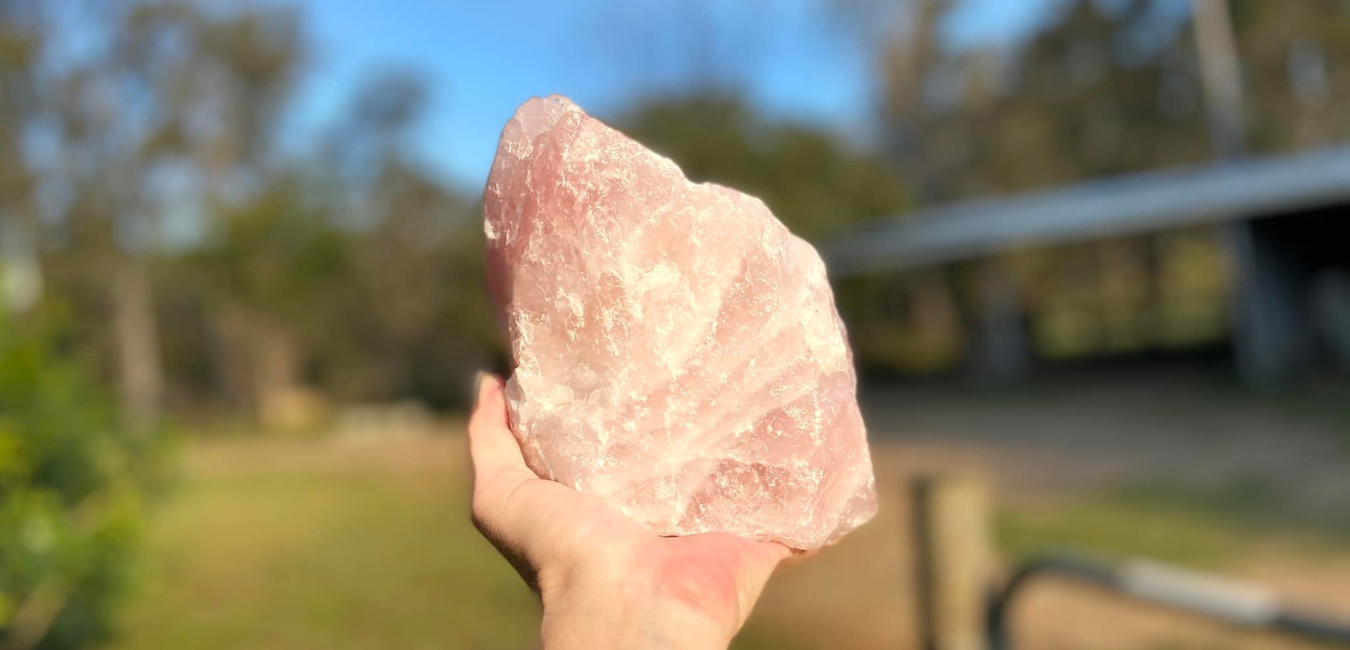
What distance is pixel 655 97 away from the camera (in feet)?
56.1

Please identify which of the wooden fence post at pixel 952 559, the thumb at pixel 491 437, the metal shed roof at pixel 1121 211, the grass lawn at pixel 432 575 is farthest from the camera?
the metal shed roof at pixel 1121 211

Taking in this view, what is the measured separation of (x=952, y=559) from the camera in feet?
12.9

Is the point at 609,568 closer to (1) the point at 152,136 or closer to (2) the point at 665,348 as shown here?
(2) the point at 665,348

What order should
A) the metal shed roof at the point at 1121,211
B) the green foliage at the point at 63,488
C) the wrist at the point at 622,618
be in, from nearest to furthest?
the wrist at the point at 622,618, the green foliage at the point at 63,488, the metal shed roof at the point at 1121,211

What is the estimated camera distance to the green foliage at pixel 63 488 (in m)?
3.15

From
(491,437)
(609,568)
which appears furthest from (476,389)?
(609,568)

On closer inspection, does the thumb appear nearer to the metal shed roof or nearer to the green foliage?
the green foliage

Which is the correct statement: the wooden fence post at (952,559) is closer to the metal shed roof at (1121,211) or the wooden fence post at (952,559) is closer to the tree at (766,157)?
the metal shed roof at (1121,211)

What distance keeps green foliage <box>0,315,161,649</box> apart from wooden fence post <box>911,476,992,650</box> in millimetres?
2823

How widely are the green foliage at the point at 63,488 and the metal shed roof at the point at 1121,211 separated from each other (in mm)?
11105

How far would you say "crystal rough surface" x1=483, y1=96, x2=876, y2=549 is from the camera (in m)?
1.31

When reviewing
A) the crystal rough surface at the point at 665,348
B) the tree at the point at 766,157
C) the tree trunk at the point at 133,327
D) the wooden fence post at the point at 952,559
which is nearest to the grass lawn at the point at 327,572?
the wooden fence post at the point at 952,559

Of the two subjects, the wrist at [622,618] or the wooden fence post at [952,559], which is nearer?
the wrist at [622,618]

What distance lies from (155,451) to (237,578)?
2650 mm
